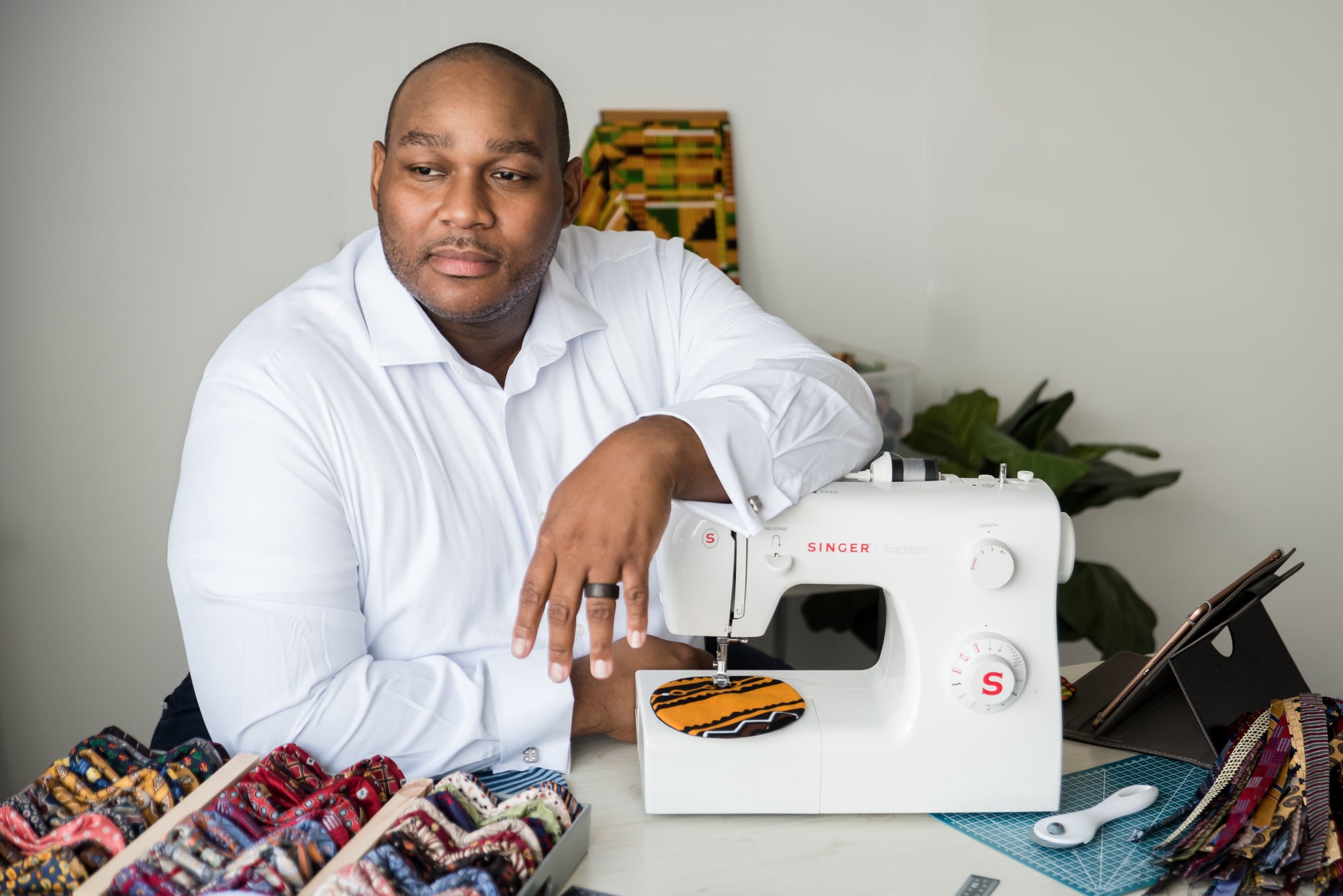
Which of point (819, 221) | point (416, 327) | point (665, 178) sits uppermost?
point (665, 178)

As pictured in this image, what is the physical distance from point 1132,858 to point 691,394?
94cm

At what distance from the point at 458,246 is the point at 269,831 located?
2.65 ft

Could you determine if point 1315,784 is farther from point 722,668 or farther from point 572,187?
point 572,187

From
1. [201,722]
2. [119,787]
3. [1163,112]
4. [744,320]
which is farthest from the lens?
[1163,112]

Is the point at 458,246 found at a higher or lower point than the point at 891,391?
higher

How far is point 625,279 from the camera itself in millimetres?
1899

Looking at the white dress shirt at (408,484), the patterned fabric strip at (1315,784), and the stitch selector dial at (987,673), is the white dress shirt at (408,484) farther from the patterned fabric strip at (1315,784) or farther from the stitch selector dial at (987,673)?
the patterned fabric strip at (1315,784)

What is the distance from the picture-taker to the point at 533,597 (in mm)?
1196

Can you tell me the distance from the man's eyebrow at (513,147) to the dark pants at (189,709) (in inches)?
31.6

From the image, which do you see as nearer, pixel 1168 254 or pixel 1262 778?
pixel 1262 778

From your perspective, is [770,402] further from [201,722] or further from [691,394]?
[201,722]

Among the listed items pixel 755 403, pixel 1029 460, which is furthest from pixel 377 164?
pixel 1029 460

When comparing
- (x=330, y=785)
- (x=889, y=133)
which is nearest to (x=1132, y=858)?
(x=330, y=785)

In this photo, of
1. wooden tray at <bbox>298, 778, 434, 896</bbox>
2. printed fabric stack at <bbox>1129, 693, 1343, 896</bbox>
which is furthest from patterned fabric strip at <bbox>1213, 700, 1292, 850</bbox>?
wooden tray at <bbox>298, 778, 434, 896</bbox>
